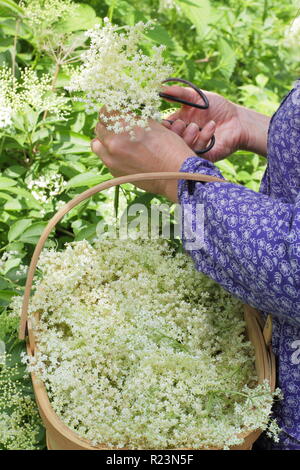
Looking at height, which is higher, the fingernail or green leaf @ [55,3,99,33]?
green leaf @ [55,3,99,33]

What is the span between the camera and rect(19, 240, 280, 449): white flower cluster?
1021 millimetres

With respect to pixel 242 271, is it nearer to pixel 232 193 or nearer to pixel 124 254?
pixel 232 193

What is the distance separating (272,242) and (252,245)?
34 millimetres

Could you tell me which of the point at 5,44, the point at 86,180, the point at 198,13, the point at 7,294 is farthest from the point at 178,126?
the point at 198,13

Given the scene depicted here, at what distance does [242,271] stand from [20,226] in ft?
2.05

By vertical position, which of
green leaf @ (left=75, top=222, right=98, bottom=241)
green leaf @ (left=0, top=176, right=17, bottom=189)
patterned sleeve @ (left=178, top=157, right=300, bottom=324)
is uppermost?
patterned sleeve @ (left=178, top=157, right=300, bottom=324)

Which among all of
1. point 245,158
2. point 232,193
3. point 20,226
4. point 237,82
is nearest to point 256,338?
point 232,193

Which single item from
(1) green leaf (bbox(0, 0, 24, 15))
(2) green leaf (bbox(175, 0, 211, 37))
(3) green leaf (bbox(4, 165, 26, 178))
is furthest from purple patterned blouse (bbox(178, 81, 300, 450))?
(2) green leaf (bbox(175, 0, 211, 37))

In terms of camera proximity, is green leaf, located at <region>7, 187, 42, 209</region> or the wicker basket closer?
the wicker basket

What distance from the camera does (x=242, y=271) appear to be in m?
0.99

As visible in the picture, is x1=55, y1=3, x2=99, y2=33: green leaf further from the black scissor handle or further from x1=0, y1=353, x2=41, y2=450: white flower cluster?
x1=0, y1=353, x2=41, y2=450: white flower cluster

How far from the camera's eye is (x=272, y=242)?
93 centimetres

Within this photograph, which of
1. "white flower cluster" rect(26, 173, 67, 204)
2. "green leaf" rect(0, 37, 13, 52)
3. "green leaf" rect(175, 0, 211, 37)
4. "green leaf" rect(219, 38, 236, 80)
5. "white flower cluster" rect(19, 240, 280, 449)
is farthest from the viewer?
"green leaf" rect(219, 38, 236, 80)

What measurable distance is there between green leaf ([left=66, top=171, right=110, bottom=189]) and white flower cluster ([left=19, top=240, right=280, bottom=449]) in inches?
6.9
